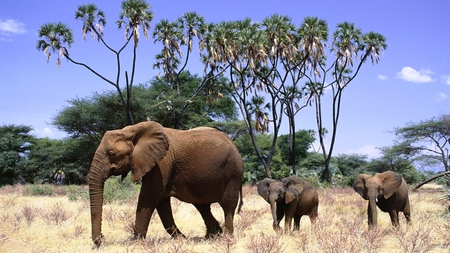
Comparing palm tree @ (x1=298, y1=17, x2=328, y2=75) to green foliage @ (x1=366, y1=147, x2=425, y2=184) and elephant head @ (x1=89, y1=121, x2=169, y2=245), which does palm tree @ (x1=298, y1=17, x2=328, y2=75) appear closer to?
green foliage @ (x1=366, y1=147, x2=425, y2=184)

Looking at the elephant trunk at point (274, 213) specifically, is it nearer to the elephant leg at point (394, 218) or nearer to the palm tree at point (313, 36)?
the elephant leg at point (394, 218)

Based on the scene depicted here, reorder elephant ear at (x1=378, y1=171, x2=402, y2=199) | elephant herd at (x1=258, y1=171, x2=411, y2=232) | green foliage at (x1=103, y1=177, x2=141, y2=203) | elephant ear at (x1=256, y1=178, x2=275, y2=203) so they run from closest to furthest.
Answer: elephant herd at (x1=258, y1=171, x2=411, y2=232) < elephant ear at (x1=256, y1=178, x2=275, y2=203) < elephant ear at (x1=378, y1=171, x2=402, y2=199) < green foliage at (x1=103, y1=177, x2=141, y2=203)

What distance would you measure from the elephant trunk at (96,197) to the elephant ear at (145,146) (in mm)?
560

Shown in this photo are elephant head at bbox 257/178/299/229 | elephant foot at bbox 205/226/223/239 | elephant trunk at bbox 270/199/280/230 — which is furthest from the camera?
elephant head at bbox 257/178/299/229

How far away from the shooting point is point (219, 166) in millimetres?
9328

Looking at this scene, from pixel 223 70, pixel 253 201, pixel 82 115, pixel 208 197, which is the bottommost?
pixel 253 201

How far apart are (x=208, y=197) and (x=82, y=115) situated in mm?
29741

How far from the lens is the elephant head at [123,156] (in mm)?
8250

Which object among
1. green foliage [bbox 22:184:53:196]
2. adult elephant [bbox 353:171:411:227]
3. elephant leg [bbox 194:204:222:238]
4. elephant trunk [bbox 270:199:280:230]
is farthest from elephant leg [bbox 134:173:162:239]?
green foliage [bbox 22:184:53:196]

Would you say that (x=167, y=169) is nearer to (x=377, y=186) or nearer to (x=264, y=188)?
(x=264, y=188)

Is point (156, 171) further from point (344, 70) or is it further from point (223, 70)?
point (344, 70)

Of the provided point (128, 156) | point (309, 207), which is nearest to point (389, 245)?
point (309, 207)

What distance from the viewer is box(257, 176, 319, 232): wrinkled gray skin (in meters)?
11.0

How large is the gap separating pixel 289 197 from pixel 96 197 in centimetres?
467
